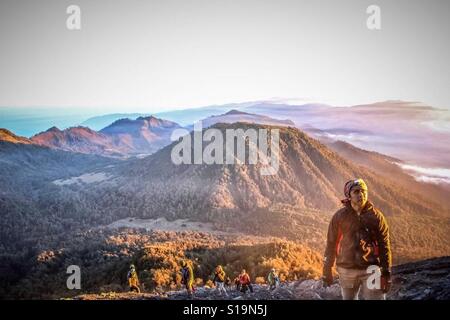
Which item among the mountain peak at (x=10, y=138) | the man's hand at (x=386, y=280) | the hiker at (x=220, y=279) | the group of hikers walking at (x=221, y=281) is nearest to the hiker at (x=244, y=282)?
the group of hikers walking at (x=221, y=281)

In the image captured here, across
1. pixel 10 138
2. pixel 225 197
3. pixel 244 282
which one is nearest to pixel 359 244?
pixel 244 282

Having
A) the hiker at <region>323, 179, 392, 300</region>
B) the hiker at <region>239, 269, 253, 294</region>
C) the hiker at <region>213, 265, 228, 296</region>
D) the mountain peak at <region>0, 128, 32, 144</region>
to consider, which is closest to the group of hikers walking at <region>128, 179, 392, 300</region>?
the hiker at <region>323, 179, 392, 300</region>

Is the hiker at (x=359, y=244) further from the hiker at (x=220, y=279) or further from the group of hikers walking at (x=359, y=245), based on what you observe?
the hiker at (x=220, y=279)

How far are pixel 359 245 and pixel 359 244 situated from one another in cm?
1

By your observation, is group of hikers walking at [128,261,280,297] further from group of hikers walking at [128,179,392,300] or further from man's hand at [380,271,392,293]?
man's hand at [380,271,392,293]

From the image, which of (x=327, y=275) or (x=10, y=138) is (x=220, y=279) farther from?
(x=10, y=138)

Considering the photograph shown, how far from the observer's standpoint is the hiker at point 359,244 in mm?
5211

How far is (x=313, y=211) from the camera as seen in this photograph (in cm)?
2762

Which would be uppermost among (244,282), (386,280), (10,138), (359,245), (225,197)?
(10,138)

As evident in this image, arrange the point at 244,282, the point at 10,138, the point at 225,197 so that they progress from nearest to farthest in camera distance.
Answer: the point at 244,282 < the point at 225,197 < the point at 10,138

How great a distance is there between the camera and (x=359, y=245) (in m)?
5.29

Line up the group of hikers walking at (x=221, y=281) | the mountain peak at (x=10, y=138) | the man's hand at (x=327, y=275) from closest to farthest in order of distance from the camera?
1. the man's hand at (x=327, y=275)
2. the group of hikers walking at (x=221, y=281)
3. the mountain peak at (x=10, y=138)

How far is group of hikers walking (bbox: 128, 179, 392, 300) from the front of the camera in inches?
205
